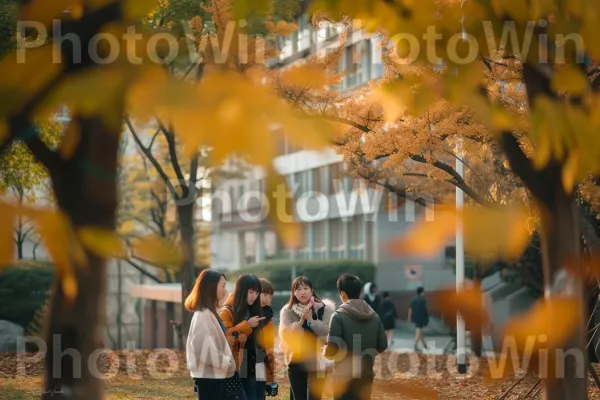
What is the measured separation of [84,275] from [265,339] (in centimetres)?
592

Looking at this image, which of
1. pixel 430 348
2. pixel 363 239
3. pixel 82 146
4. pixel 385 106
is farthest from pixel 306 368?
pixel 363 239

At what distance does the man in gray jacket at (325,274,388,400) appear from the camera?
9.40m

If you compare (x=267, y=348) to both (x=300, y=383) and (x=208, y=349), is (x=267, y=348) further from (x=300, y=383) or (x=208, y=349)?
(x=208, y=349)

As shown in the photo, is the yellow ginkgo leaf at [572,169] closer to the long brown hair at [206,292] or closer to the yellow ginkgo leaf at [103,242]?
the yellow ginkgo leaf at [103,242]

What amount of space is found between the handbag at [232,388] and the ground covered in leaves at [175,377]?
4484mm

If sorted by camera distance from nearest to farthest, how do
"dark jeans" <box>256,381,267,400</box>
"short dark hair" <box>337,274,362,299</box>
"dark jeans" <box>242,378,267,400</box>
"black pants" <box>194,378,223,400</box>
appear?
1. "black pants" <box>194,378,223,400</box>
2. "short dark hair" <box>337,274,362,299</box>
3. "dark jeans" <box>242,378,267,400</box>
4. "dark jeans" <box>256,381,267,400</box>

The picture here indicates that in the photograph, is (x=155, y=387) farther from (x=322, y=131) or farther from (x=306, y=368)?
(x=322, y=131)

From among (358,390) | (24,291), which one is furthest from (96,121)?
(24,291)

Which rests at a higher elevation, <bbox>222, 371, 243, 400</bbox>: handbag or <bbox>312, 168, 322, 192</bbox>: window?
<bbox>312, 168, 322, 192</bbox>: window

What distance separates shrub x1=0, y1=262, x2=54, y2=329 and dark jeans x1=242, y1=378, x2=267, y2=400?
2161 centimetres

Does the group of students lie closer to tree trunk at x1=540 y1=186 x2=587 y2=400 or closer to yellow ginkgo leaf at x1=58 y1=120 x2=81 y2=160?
tree trunk at x1=540 y1=186 x2=587 y2=400

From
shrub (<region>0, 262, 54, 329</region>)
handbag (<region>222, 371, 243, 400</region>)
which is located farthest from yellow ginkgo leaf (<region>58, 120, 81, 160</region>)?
shrub (<region>0, 262, 54, 329</region>)

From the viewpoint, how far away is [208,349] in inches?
347

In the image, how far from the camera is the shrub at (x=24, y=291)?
103 feet
